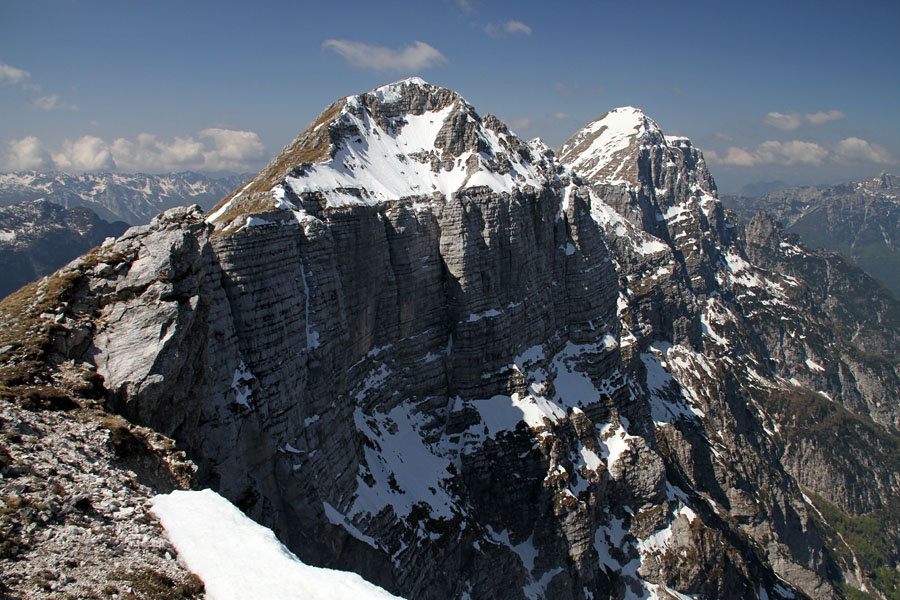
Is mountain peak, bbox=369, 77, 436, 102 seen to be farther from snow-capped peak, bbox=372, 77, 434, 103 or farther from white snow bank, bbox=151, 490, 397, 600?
white snow bank, bbox=151, 490, 397, 600

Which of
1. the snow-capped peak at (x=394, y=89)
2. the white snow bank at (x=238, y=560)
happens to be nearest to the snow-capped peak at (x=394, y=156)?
the snow-capped peak at (x=394, y=89)

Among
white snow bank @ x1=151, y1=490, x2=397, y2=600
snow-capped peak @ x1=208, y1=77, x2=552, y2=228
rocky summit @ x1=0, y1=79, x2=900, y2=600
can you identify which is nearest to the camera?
Result: white snow bank @ x1=151, y1=490, x2=397, y2=600

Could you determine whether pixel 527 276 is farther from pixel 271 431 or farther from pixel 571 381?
pixel 271 431

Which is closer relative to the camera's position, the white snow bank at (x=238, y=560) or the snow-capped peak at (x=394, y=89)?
the white snow bank at (x=238, y=560)

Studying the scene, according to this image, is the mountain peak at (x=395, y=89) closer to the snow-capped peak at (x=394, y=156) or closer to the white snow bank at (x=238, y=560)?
the snow-capped peak at (x=394, y=156)

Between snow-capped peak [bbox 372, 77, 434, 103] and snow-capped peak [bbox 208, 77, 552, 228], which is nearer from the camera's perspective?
snow-capped peak [bbox 208, 77, 552, 228]

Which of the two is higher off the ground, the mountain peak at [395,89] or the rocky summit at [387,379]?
the mountain peak at [395,89]

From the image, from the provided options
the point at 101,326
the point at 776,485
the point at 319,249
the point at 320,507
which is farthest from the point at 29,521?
the point at 776,485

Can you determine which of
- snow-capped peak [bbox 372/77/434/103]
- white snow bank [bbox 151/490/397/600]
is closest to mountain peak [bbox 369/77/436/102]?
snow-capped peak [bbox 372/77/434/103]
